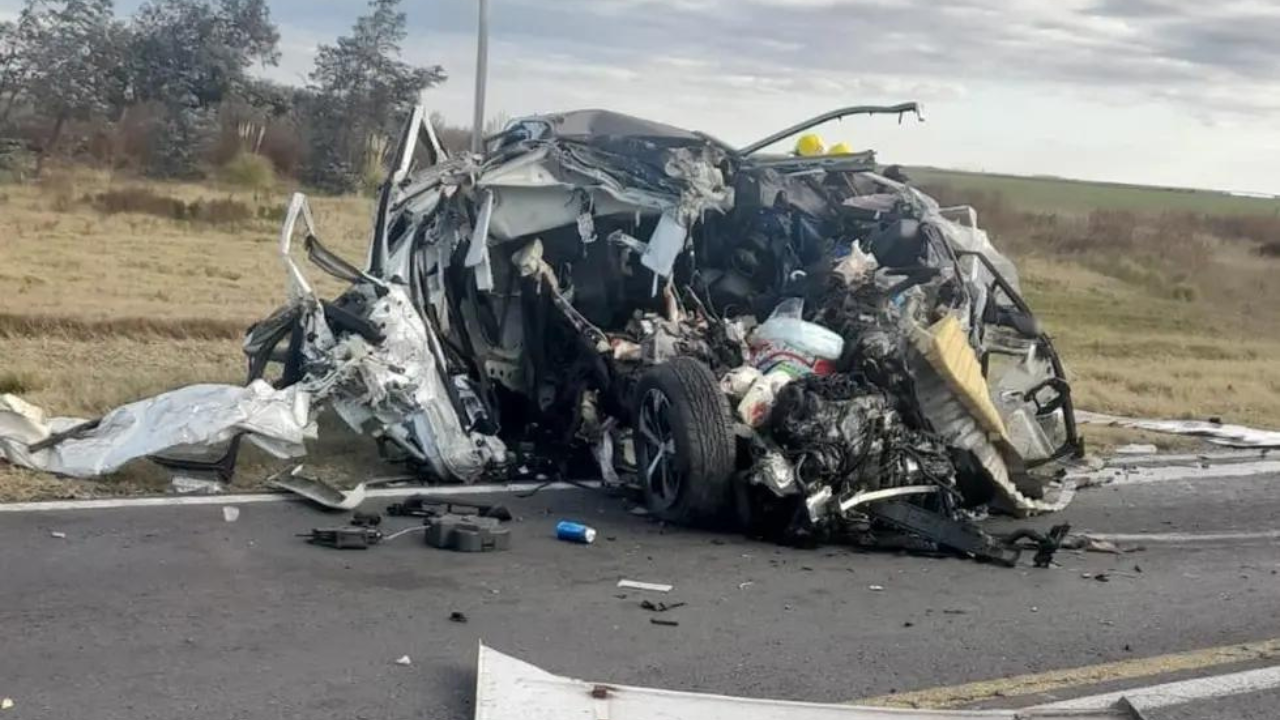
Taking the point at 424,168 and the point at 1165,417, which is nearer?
the point at 424,168

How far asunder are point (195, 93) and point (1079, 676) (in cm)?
3696

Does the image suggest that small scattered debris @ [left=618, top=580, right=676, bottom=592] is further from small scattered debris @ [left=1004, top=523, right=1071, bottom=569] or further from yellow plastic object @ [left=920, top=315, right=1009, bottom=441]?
yellow plastic object @ [left=920, top=315, right=1009, bottom=441]

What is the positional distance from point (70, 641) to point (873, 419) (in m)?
3.76

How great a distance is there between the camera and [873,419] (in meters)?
6.72

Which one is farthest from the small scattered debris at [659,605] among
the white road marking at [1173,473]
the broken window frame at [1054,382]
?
the white road marking at [1173,473]

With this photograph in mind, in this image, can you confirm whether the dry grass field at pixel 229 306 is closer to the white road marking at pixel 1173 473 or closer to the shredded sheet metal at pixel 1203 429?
the shredded sheet metal at pixel 1203 429

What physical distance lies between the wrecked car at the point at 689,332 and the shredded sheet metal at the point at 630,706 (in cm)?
221

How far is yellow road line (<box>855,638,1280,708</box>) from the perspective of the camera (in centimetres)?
451

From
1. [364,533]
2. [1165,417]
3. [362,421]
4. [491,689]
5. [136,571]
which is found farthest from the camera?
[1165,417]

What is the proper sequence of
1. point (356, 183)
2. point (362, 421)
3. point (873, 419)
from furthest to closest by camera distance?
point (356, 183), point (362, 421), point (873, 419)

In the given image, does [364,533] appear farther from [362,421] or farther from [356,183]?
[356,183]

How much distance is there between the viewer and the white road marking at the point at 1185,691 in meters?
4.55

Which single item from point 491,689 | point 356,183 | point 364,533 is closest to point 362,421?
point 364,533

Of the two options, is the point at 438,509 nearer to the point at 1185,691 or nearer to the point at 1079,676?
the point at 1079,676
